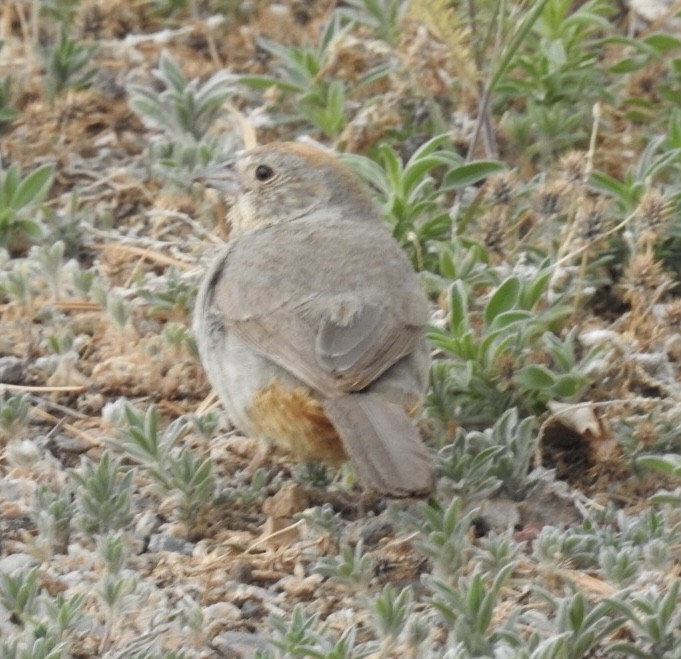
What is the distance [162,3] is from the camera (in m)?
7.44

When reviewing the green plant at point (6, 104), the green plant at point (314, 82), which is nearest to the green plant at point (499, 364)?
the green plant at point (314, 82)

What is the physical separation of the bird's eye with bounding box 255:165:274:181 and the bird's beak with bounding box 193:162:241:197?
11 cm

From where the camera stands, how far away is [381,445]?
4387 millimetres

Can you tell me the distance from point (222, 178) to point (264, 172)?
0.65 ft

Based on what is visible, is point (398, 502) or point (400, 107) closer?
point (398, 502)

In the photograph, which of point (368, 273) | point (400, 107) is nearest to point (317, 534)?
point (368, 273)

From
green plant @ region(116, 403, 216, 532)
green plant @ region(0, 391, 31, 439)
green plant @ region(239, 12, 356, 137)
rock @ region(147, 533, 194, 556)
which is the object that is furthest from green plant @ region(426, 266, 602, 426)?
green plant @ region(239, 12, 356, 137)

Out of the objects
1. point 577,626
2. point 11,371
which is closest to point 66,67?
point 11,371

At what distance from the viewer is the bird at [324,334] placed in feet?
14.7

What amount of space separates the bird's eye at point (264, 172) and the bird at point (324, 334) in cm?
9

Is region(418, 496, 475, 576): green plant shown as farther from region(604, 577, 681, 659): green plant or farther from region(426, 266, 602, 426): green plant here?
region(426, 266, 602, 426): green plant

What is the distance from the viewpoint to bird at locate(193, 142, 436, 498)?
14.7 ft

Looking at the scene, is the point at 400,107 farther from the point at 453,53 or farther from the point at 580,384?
the point at 580,384

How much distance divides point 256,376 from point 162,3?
3131 millimetres
